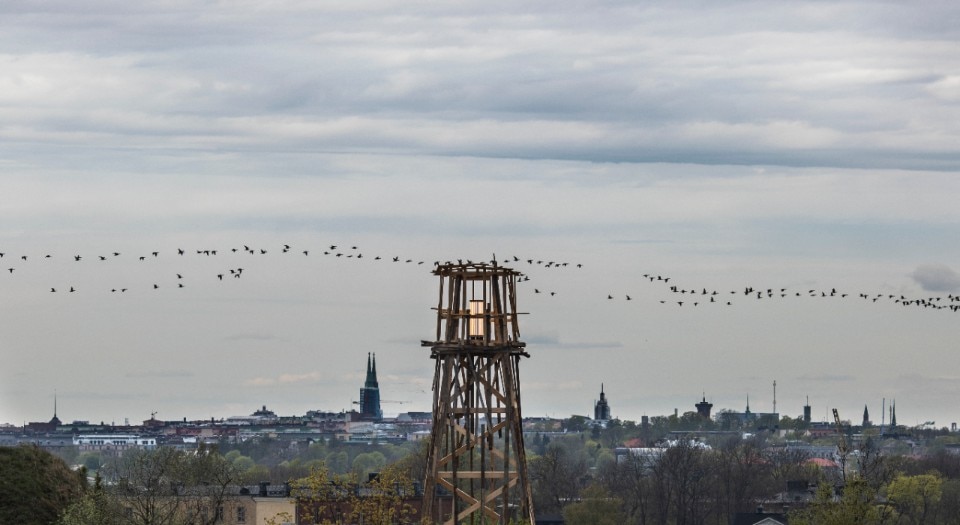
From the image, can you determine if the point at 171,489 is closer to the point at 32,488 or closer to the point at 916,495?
the point at 32,488

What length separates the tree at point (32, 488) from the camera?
223ft

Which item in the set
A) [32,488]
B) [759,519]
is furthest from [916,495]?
[32,488]

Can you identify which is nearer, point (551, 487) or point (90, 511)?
point (90, 511)

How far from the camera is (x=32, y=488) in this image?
68625 millimetres

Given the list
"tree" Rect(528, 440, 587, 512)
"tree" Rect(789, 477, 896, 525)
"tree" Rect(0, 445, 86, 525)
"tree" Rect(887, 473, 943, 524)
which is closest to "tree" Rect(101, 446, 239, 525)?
"tree" Rect(0, 445, 86, 525)

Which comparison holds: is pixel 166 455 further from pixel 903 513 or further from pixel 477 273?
pixel 903 513

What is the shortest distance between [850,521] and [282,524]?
161ft

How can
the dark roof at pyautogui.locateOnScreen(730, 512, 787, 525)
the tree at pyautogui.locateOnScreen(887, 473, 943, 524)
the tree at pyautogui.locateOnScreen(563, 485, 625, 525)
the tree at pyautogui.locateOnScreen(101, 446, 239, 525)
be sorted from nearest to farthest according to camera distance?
the tree at pyautogui.locateOnScreen(101, 446, 239, 525) → the dark roof at pyautogui.locateOnScreen(730, 512, 787, 525) → the tree at pyautogui.locateOnScreen(563, 485, 625, 525) → the tree at pyautogui.locateOnScreen(887, 473, 943, 524)

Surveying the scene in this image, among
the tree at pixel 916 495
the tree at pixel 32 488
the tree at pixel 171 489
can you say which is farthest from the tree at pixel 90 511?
the tree at pixel 916 495

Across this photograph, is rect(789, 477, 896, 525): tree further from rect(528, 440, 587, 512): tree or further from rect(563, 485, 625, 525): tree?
rect(528, 440, 587, 512): tree

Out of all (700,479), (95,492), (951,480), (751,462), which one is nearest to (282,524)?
(95,492)

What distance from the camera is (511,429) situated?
60.7m

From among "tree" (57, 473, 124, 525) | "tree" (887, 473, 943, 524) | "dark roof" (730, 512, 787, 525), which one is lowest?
"dark roof" (730, 512, 787, 525)

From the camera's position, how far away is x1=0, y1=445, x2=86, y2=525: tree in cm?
6794
